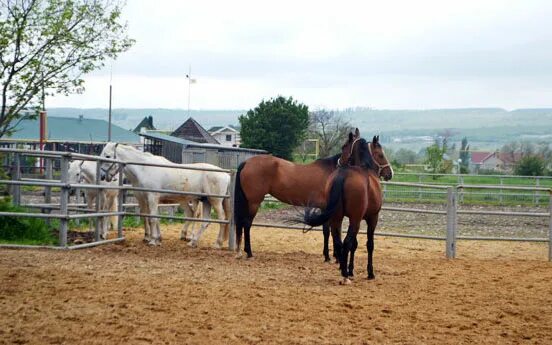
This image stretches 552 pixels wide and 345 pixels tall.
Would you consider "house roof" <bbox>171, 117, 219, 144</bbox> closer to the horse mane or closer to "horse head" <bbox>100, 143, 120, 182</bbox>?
"horse head" <bbox>100, 143, 120, 182</bbox>

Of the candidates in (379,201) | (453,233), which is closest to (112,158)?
(379,201)

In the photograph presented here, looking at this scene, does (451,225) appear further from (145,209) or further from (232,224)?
(145,209)

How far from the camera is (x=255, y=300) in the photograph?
684cm

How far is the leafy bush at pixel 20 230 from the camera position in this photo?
10117mm

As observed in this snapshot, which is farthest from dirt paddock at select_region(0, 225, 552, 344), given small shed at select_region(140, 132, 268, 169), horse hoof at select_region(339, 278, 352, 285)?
small shed at select_region(140, 132, 268, 169)

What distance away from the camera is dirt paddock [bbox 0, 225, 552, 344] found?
218 inches

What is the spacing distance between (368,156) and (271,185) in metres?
1.68

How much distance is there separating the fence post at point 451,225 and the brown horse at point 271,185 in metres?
2.22

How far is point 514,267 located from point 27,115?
8.59 meters

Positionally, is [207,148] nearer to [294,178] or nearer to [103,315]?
[294,178]

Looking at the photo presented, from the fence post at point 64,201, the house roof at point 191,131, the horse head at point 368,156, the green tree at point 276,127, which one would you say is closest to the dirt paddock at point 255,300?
the fence post at point 64,201

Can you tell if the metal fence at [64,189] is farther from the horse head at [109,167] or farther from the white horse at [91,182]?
the white horse at [91,182]

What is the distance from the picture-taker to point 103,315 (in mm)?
5836

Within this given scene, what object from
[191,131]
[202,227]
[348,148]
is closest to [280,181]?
[348,148]
